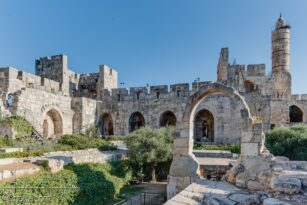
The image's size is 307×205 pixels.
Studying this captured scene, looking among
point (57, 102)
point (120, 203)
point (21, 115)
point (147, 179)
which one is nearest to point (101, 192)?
point (120, 203)

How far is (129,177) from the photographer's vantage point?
12.9m

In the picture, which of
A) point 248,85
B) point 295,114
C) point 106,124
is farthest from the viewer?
point 295,114

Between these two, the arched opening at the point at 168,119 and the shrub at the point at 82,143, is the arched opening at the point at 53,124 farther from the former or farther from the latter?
the arched opening at the point at 168,119

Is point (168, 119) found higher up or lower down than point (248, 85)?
lower down

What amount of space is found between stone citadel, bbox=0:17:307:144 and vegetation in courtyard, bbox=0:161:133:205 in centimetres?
865

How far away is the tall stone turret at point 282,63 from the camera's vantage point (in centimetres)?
2686

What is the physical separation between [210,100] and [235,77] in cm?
304

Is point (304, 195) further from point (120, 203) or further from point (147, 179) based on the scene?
point (147, 179)

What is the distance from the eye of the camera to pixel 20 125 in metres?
15.2

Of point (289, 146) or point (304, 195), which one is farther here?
point (289, 146)

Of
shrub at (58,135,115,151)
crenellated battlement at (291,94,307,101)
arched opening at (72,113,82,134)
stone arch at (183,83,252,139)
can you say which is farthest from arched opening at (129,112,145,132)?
crenellated battlement at (291,94,307,101)

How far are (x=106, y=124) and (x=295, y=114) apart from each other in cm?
2218

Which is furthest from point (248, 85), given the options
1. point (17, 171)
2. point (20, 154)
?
point (17, 171)

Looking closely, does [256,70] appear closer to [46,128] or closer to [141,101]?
[141,101]
